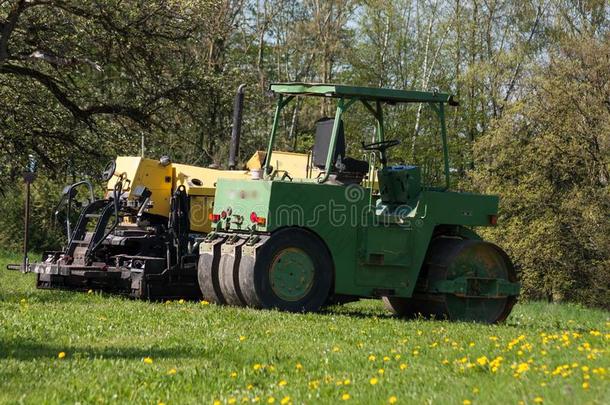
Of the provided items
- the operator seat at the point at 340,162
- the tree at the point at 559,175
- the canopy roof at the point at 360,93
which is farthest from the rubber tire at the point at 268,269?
the tree at the point at 559,175

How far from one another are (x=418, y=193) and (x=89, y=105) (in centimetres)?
1374

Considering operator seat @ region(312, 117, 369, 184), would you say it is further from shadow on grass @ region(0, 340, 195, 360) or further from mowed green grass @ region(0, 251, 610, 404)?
shadow on grass @ region(0, 340, 195, 360)

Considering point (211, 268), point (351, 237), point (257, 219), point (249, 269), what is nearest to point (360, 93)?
point (351, 237)

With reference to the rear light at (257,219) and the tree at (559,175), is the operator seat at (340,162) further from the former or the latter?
the tree at (559,175)

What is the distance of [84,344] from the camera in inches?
362

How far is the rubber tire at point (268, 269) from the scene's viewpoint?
1218 centimetres

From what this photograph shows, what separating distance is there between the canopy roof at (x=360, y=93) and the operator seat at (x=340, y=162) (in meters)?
0.40

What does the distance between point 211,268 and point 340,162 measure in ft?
6.98

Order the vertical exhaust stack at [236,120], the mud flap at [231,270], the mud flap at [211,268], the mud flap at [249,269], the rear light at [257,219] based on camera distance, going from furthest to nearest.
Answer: the vertical exhaust stack at [236,120], the mud flap at [211,268], the mud flap at [231,270], the rear light at [257,219], the mud flap at [249,269]

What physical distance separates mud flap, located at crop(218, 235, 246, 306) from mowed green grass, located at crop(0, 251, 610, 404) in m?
0.35

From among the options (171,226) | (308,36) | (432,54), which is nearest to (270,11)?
(308,36)

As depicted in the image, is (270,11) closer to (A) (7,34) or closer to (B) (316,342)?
(A) (7,34)

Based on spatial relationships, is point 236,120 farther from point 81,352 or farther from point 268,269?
point 81,352

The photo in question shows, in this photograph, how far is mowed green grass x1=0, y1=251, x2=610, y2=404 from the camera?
679 centimetres
